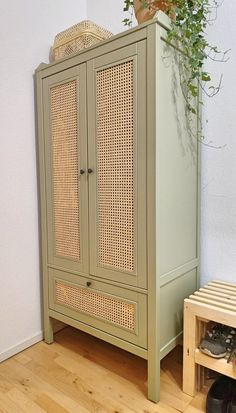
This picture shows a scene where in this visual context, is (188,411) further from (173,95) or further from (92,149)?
(173,95)

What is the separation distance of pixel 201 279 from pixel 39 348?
108 centimetres

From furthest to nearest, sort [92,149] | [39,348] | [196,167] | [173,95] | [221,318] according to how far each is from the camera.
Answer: [39,348]
[196,167]
[92,149]
[173,95]
[221,318]

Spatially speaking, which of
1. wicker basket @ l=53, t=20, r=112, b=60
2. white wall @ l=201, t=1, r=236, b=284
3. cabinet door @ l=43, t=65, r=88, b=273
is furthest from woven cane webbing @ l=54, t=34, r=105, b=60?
white wall @ l=201, t=1, r=236, b=284

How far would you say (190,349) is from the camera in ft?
4.47

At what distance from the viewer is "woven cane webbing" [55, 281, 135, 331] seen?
1420 millimetres

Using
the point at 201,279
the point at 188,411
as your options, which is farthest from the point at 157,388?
the point at 201,279

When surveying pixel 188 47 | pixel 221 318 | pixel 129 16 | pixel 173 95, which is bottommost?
pixel 221 318

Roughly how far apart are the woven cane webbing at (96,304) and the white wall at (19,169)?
0.76ft

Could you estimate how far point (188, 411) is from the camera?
4.23ft

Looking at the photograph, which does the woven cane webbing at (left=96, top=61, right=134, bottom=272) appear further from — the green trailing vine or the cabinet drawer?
the green trailing vine

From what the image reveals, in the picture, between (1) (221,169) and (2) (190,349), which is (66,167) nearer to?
(1) (221,169)

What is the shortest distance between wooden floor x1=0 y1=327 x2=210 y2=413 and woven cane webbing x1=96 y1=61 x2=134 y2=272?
0.60 meters

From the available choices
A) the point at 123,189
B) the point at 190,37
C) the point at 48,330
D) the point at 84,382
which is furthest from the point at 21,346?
the point at 190,37

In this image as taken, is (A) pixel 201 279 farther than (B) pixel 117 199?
Yes
